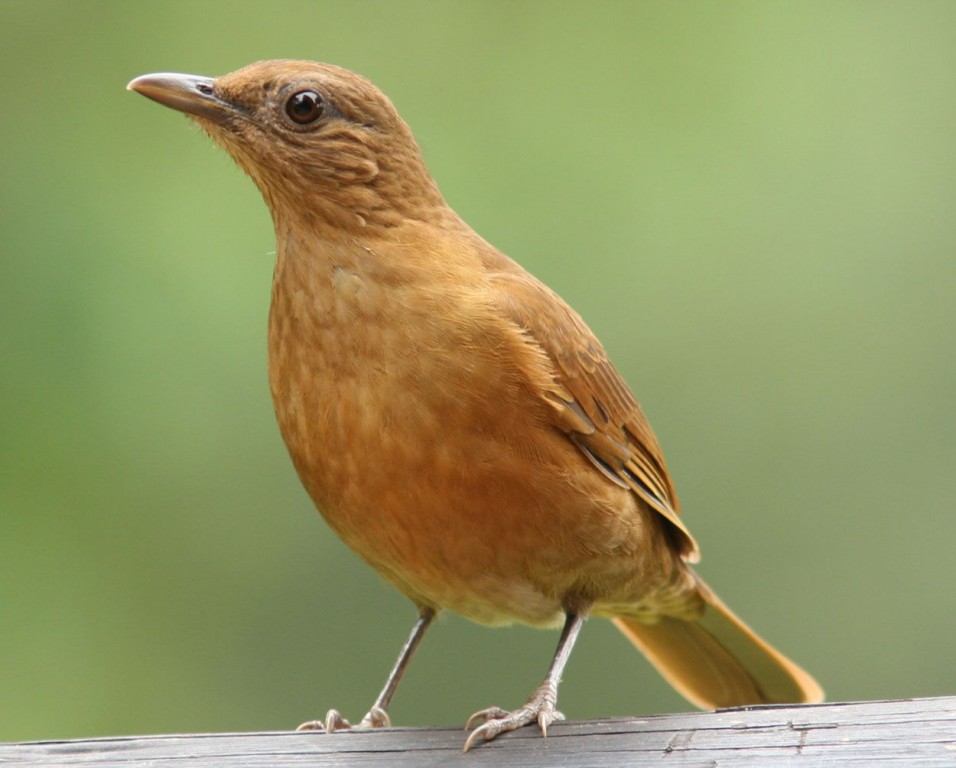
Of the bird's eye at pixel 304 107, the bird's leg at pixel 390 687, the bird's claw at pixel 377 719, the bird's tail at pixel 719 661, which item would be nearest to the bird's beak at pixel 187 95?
the bird's eye at pixel 304 107

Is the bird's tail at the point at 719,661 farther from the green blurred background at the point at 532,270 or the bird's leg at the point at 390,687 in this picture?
the green blurred background at the point at 532,270

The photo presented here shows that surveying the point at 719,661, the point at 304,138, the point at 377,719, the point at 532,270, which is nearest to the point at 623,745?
the point at 377,719

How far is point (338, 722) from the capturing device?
175 inches

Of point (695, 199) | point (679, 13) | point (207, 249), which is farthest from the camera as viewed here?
point (679, 13)

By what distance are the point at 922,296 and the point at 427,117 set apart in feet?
7.34

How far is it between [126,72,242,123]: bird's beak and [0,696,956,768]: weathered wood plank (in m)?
1.72

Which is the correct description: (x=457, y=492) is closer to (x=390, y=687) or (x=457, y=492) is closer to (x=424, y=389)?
(x=424, y=389)

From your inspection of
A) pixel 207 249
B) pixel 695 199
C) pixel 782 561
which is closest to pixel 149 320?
pixel 207 249

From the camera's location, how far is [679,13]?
24.4 feet

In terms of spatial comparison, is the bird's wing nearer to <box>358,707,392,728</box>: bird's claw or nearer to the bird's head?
the bird's head

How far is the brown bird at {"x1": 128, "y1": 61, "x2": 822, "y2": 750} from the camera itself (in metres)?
4.16

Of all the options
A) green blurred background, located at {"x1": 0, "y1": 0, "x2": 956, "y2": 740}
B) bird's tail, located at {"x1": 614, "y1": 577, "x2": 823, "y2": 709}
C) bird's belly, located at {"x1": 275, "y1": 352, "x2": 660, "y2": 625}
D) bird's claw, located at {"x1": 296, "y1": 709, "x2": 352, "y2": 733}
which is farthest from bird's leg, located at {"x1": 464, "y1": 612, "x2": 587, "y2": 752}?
green blurred background, located at {"x1": 0, "y1": 0, "x2": 956, "y2": 740}

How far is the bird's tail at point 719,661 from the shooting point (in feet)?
17.1

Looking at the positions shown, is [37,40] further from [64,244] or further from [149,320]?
[149,320]
